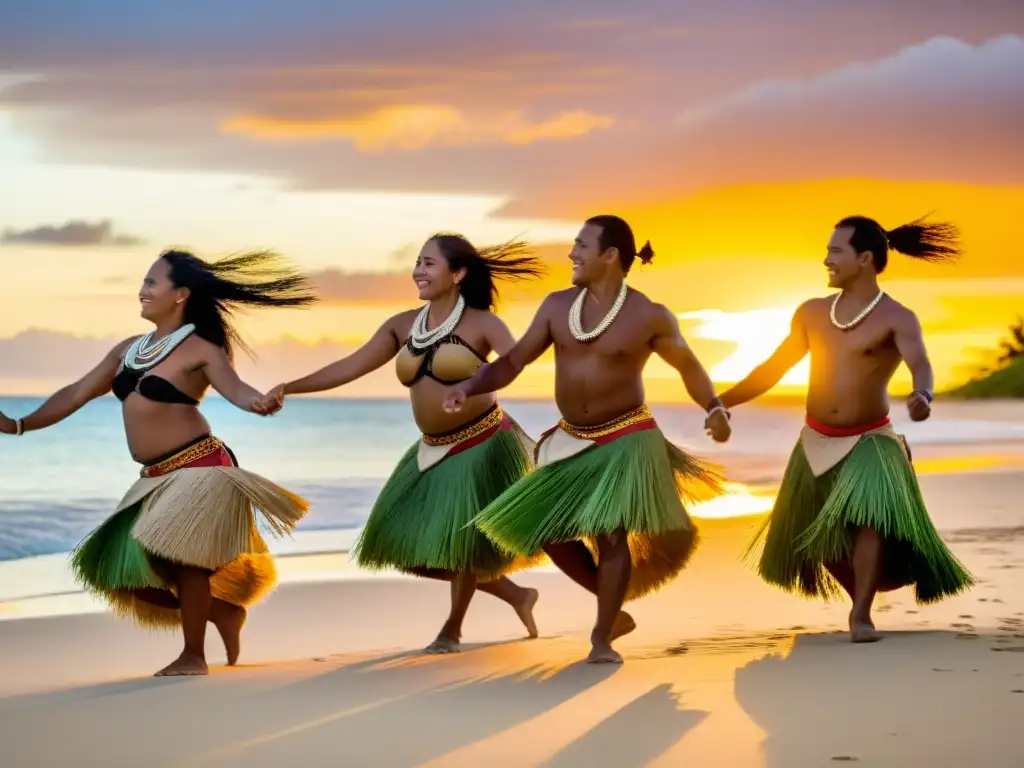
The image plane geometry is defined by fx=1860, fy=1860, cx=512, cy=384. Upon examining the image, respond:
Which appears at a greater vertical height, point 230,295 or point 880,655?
point 230,295

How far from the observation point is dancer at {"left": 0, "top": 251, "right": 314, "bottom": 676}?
6328 mm

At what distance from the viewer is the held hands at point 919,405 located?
20.3ft

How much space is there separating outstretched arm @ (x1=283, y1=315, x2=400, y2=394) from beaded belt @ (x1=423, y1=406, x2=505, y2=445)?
347mm

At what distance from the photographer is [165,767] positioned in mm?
4895

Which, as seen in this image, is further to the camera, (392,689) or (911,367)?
(911,367)

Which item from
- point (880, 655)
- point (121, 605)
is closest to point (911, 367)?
point (880, 655)

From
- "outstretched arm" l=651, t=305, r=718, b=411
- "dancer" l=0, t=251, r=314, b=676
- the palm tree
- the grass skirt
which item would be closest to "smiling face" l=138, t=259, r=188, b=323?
"dancer" l=0, t=251, r=314, b=676

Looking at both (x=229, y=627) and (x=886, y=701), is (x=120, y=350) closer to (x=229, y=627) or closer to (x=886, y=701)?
(x=229, y=627)

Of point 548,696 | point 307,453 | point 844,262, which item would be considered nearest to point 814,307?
point 844,262

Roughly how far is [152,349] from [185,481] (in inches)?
19.7

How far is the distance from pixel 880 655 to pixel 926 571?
0.71 meters

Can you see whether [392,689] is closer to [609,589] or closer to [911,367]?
[609,589]

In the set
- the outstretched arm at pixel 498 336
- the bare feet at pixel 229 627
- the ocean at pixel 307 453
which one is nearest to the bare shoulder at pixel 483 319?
the outstretched arm at pixel 498 336

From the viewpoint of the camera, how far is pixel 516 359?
6578 millimetres
